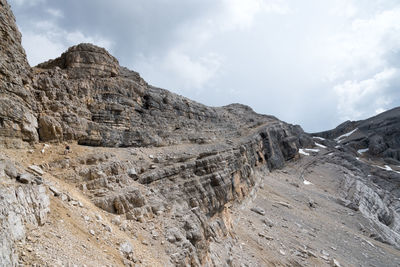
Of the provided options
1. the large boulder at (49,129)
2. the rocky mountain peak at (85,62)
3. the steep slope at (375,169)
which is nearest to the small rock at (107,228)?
the large boulder at (49,129)

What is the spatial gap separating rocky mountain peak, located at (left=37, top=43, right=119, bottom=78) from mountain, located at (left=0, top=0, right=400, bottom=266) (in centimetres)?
12

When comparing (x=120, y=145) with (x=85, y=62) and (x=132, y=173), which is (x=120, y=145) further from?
(x=85, y=62)

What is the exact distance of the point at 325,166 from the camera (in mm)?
59625

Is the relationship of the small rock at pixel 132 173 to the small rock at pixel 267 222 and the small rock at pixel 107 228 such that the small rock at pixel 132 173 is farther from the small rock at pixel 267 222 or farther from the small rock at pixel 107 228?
the small rock at pixel 267 222

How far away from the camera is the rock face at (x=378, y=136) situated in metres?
89.3

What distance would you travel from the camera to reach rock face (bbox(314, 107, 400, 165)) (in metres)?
89.3

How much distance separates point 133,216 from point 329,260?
1817cm

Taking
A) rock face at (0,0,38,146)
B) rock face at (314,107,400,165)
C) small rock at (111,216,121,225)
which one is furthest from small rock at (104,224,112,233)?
rock face at (314,107,400,165)

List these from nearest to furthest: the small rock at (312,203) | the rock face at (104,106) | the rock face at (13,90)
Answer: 1. the rock face at (13,90)
2. the rock face at (104,106)
3. the small rock at (312,203)

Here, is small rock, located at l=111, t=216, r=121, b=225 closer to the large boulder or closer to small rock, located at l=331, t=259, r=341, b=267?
the large boulder

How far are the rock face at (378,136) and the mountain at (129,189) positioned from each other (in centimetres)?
7458

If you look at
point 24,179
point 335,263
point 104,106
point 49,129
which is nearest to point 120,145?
point 104,106

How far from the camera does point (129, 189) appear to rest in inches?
523

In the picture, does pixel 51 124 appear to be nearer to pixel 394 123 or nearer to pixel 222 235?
pixel 222 235
